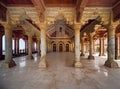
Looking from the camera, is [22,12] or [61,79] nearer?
[61,79]

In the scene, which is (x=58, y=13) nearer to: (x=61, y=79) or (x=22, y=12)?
(x=22, y=12)

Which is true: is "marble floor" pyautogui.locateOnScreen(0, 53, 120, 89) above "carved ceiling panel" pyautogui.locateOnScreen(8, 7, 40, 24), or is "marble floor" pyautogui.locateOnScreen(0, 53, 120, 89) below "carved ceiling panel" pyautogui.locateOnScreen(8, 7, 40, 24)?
below

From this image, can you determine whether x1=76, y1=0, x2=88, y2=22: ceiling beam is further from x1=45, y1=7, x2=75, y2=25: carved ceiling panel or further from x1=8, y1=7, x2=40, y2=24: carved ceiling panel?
x1=8, y1=7, x2=40, y2=24: carved ceiling panel

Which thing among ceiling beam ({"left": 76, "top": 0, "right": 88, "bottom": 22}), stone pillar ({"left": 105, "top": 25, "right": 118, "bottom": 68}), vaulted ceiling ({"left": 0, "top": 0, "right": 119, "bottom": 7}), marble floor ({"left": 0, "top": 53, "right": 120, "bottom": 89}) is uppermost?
vaulted ceiling ({"left": 0, "top": 0, "right": 119, "bottom": 7})

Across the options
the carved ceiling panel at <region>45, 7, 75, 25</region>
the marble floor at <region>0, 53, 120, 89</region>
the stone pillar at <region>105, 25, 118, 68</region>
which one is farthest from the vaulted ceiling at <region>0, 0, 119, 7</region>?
the marble floor at <region>0, 53, 120, 89</region>

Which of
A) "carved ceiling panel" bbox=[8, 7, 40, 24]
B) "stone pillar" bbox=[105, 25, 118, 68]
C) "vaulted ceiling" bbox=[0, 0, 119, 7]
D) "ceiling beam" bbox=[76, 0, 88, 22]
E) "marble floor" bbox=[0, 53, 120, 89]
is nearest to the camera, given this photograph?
"marble floor" bbox=[0, 53, 120, 89]

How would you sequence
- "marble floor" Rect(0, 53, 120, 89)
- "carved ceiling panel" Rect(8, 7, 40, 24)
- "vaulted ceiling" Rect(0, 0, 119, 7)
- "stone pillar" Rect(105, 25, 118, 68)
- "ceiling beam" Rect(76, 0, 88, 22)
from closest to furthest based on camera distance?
"marble floor" Rect(0, 53, 120, 89) → "ceiling beam" Rect(76, 0, 88, 22) → "vaulted ceiling" Rect(0, 0, 119, 7) → "carved ceiling panel" Rect(8, 7, 40, 24) → "stone pillar" Rect(105, 25, 118, 68)

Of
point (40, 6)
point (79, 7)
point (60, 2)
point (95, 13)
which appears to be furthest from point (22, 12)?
point (95, 13)

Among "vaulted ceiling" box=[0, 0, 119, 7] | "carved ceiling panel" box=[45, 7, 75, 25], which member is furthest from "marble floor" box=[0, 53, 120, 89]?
"vaulted ceiling" box=[0, 0, 119, 7]

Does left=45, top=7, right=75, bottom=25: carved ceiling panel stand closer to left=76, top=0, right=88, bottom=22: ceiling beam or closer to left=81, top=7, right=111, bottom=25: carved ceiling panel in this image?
left=76, top=0, right=88, bottom=22: ceiling beam

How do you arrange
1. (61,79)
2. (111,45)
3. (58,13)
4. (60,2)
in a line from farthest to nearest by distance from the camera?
(111,45) → (58,13) → (60,2) → (61,79)

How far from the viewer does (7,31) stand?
761 cm

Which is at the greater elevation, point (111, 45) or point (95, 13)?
point (95, 13)

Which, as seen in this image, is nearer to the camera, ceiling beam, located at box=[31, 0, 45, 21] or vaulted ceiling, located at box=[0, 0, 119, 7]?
ceiling beam, located at box=[31, 0, 45, 21]
